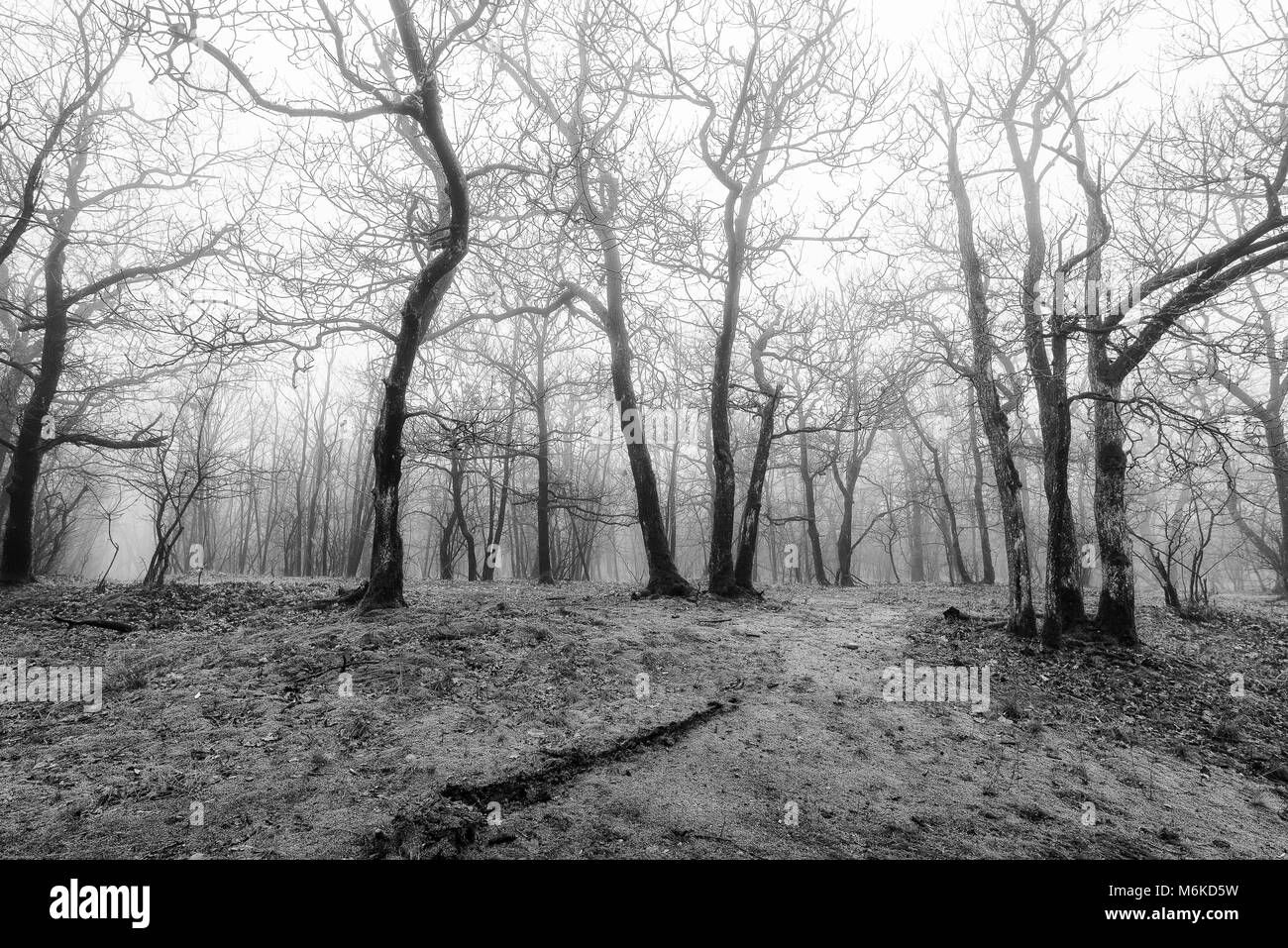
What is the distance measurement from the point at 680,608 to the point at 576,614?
1749mm

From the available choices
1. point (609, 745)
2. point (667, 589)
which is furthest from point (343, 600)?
point (609, 745)

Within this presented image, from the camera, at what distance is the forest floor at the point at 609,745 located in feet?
10.5

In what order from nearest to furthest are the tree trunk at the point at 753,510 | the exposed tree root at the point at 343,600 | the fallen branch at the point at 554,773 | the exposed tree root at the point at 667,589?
the fallen branch at the point at 554,773 → the exposed tree root at the point at 343,600 → the exposed tree root at the point at 667,589 → the tree trunk at the point at 753,510

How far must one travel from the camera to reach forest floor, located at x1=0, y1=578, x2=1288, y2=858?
321 centimetres

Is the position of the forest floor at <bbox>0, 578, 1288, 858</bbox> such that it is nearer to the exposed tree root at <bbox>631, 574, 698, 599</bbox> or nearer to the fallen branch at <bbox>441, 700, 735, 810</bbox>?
the fallen branch at <bbox>441, 700, 735, 810</bbox>

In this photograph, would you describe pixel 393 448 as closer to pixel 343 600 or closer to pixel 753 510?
pixel 343 600

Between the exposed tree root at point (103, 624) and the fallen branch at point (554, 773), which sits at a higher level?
the exposed tree root at point (103, 624)

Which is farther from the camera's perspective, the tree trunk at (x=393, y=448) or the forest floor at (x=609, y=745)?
the tree trunk at (x=393, y=448)

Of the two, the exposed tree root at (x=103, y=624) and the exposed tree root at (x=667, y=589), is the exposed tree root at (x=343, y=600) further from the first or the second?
the exposed tree root at (x=667, y=589)

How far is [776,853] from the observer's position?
10.3 feet

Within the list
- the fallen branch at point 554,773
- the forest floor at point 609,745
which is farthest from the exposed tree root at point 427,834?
the fallen branch at point 554,773

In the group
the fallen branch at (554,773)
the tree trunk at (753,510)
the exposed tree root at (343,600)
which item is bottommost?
the fallen branch at (554,773)
